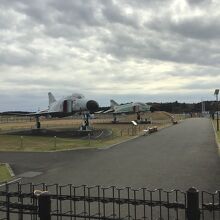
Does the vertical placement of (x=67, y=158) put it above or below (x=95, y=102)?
below

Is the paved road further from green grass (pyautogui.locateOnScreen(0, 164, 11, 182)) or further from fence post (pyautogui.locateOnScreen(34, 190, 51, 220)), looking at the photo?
fence post (pyautogui.locateOnScreen(34, 190, 51, 220))

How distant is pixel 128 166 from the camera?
63.6 feet

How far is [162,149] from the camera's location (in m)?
27.4

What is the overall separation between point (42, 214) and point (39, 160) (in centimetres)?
1537

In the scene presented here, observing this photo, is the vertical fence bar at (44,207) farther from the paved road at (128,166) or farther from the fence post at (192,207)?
the paved road at (128,166)

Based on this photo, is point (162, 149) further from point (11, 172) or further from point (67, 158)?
point (11, 172)

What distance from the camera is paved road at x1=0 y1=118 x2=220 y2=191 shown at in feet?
49.4

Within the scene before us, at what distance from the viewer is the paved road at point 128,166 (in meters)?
15.1

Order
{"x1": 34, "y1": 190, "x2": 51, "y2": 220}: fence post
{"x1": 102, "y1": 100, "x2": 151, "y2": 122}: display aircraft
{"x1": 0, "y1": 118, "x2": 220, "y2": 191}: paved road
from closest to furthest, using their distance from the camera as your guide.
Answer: {"x1": 34, "y1": 190, "x2": 51, "y2": 220}: fence post, {"x1": 0, "y1": 118, "x2": 220, "y2": 191}: paved road, {"x1": 102, "y1": 100, "x2": 151, "y2": 122}: display aircraft

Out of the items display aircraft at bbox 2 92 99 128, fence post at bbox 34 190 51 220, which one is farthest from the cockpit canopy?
fence post at bbox 34 190 51 220

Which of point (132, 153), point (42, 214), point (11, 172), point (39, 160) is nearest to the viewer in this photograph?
point (42, 214)

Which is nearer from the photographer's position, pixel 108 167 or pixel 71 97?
pixel 108 167

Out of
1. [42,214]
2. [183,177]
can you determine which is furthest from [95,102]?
[42,214]

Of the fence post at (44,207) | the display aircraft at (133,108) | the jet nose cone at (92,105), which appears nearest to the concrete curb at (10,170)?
the fence post at (44,207)
